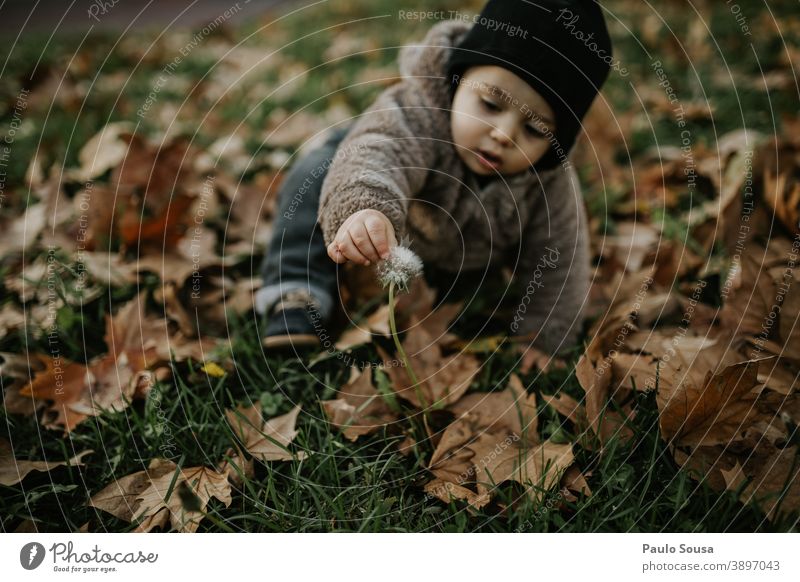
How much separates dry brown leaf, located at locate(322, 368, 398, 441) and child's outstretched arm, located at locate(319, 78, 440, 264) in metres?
0.26

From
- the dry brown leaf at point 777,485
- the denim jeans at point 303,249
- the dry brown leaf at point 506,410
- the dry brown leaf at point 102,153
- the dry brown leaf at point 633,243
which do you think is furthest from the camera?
the dry brown leaf at point 102,153

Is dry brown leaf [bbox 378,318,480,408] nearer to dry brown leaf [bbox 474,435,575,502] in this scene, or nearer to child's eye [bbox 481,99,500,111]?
dry brown leaf [bbox 474,435,575,502]

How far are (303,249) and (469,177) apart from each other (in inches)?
14.3

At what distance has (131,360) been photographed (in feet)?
3.31

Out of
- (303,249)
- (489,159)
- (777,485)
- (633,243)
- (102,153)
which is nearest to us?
(777,485)

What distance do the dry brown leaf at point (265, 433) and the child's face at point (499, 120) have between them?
538mm

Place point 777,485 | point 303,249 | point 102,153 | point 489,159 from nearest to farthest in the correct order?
point 777,485 < point 489,159 < point 303,249 < point 102,153

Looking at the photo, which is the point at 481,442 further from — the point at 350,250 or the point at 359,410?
the point at 350,250

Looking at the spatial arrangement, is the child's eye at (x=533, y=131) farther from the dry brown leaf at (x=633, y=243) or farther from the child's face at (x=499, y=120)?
the dry brown leaf at (x=633, y=243)

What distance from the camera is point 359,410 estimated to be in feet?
3.13

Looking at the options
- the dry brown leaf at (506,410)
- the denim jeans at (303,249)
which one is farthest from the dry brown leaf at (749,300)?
the denim jeans at (303,249)

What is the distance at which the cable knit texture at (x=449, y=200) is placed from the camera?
0.95m

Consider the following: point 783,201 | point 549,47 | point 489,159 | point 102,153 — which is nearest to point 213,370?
point 489,159

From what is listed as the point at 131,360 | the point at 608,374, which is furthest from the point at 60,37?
the point at 608,374
